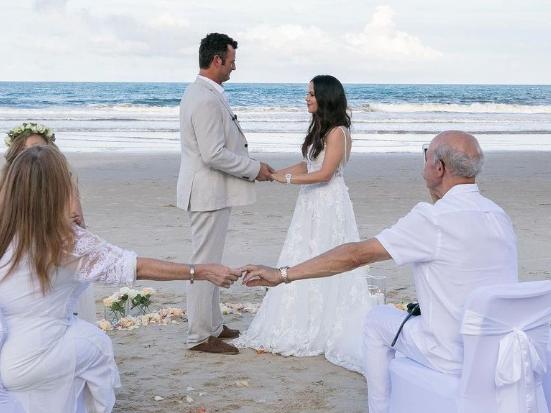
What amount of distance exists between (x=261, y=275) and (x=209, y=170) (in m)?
1.69

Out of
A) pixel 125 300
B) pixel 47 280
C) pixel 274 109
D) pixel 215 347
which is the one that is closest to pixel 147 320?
pixel 125 300

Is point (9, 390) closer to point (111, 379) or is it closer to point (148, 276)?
point (111, 379)

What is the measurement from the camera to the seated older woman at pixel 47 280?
12.1ft

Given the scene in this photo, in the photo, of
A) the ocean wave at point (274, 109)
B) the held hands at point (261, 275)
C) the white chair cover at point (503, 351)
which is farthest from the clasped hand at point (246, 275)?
the ocean wave at point (274, 109)

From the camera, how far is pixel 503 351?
3.74 meters

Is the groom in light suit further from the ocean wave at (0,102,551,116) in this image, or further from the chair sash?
the ocean wave at (0,102,551,116)

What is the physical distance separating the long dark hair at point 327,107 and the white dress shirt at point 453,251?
235 cm

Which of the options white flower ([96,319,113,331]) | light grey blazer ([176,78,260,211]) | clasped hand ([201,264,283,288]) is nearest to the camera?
clasped hand ([201,264,283,288])

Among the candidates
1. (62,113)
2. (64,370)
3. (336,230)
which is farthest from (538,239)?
(62,113)

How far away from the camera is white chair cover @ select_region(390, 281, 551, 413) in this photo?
3.67 meters

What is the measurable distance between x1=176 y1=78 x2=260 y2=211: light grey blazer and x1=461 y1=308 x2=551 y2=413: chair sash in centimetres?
278

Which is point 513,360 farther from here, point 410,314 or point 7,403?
point 7,403

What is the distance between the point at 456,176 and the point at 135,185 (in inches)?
459

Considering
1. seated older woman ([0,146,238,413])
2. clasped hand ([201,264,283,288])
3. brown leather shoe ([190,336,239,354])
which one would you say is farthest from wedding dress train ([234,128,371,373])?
seated older woman ([0,146,238,413])
